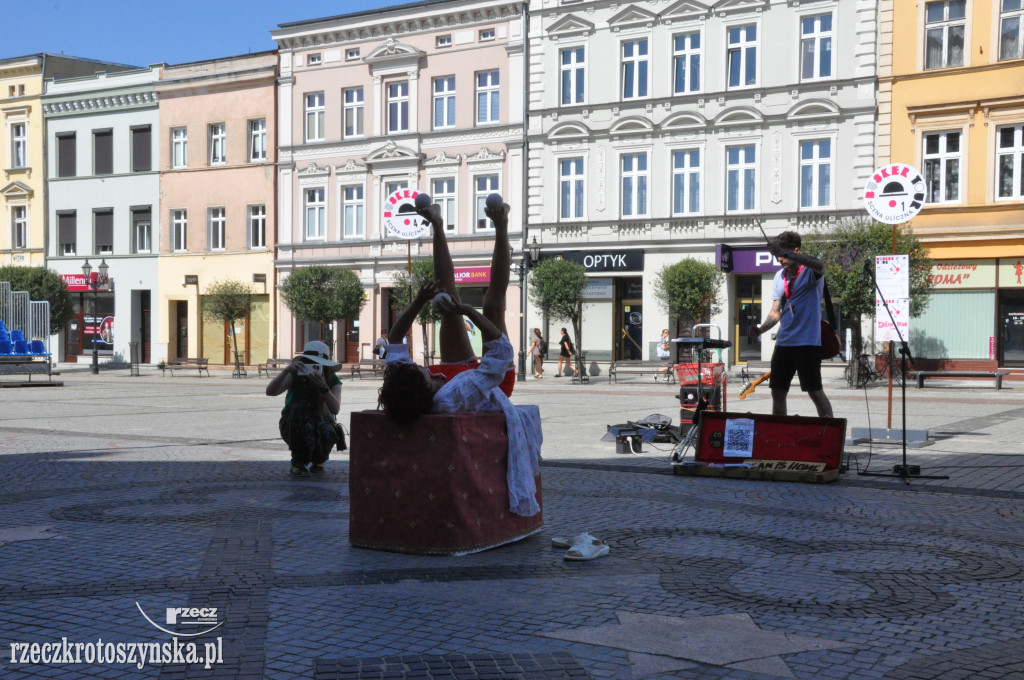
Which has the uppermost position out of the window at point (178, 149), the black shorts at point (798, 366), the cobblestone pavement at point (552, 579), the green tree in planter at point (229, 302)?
the window at point (178, 149)

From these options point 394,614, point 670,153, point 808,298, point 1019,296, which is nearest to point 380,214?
point 670,153

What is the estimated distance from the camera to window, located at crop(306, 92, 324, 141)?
4141 centimetres

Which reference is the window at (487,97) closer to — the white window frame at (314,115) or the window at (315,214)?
the white window frame at (314,115)

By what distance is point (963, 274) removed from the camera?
30.3m

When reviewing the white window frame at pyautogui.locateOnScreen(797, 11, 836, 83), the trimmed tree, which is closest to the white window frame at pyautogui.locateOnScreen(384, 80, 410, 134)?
the white window frame at pyautogui.locateOnScreen(797, 11, 836, 83)

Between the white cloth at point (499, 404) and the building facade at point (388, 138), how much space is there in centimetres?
3039

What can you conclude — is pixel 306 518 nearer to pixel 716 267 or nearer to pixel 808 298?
pixel 808 298

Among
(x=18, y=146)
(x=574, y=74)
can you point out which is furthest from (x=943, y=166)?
(x=18, y=146)

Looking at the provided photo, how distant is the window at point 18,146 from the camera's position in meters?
48.2

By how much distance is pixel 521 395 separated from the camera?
81.8 ft

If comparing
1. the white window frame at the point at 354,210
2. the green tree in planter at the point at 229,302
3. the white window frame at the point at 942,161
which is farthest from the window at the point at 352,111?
the white window frame at the point at 942,161

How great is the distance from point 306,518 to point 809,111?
2765 cm

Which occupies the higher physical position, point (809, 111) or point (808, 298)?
point (809, 111)

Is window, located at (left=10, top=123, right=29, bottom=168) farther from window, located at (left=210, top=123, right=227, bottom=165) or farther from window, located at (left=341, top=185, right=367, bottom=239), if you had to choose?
window, located at (left=341, top=185, right=367, bottom=239)
